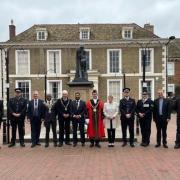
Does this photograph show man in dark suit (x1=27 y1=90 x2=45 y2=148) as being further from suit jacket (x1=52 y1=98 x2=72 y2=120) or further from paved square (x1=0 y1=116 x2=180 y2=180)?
paved square (x1=0 y1=116 x2=180 y2=180)

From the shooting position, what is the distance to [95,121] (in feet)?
49.1

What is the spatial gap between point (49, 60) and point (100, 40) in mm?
5351

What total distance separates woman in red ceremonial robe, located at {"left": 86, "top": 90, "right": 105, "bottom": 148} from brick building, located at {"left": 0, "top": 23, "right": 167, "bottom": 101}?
1142 inches

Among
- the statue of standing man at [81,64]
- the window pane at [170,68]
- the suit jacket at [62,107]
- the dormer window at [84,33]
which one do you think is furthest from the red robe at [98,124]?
the window pane at [170,68]

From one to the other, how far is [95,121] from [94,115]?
0.20m

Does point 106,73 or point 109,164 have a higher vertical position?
point 106,73

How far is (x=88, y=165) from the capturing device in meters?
11.0

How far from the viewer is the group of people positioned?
14820 millimetres

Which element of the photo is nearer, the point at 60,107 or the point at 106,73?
the point at 60,107

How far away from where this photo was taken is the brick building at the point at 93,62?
4431 cm

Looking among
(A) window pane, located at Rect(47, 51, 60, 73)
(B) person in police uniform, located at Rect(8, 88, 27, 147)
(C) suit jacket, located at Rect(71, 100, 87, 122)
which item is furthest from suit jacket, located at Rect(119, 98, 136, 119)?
(A) window pane, located at Rect(47, 51, 60, 73)

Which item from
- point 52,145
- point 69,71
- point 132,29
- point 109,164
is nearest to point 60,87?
point 69,71

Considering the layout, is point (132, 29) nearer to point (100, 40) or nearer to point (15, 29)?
point (100, 40)

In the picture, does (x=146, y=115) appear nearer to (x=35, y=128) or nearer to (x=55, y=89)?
(x=35, y=128)
